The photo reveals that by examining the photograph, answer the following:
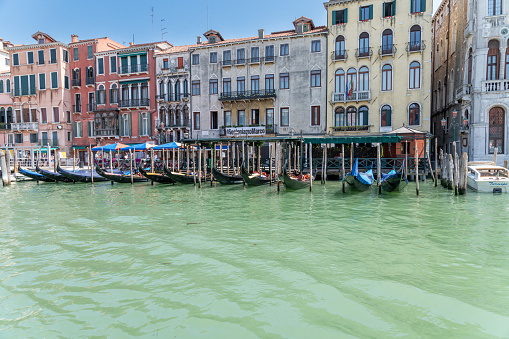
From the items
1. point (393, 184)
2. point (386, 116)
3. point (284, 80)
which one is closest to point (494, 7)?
point (386, 116)

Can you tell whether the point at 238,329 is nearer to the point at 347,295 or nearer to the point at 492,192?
the point at 347,295

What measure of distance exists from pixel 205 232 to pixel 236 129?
18.0 metres

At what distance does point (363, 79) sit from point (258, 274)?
20.2 m

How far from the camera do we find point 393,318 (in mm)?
3855

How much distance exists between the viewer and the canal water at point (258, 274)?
12.5 feet

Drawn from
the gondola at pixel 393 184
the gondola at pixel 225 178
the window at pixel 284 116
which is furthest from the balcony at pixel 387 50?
the gondola at pixel 225 178

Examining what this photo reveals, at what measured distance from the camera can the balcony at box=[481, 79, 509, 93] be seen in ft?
61.3

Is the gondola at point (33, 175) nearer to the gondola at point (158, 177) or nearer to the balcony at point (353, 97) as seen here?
the gondola at point (158, 177)

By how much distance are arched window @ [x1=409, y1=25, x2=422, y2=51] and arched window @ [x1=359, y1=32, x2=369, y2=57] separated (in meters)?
2.54

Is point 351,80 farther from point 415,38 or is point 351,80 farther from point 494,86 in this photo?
point 494,86

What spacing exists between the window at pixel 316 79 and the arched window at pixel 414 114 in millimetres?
5859

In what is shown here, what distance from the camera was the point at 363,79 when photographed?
22688mm

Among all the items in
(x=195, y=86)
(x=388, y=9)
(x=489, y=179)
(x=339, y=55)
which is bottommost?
(x=489, y=179)

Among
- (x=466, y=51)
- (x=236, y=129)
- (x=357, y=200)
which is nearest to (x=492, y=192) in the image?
(x=357, y=200)
